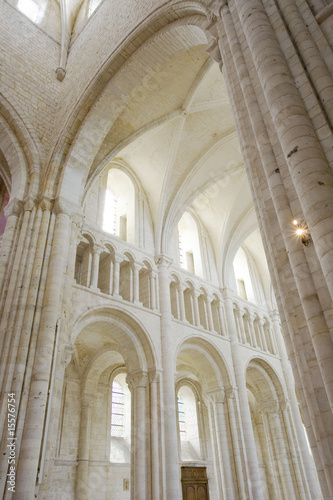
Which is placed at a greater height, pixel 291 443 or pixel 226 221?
pixel 226 221

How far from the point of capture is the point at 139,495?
351 inches

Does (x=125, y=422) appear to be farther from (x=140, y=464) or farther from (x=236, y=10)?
(x=236, y=10)

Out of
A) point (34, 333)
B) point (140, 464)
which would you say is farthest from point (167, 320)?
point (34, 333)

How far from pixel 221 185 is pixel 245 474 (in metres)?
10.5

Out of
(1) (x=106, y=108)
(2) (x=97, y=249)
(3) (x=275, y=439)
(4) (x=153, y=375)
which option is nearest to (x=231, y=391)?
(4) (x=153, y=375)

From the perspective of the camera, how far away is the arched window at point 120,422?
12.5m

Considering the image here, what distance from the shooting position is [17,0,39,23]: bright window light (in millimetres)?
12474

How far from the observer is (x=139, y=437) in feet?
31.6

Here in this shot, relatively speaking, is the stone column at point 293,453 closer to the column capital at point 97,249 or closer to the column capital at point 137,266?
the column capital at point 137,266

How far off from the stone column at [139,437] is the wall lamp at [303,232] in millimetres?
8179

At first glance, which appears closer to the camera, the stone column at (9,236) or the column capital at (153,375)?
the stone column at (9,236)

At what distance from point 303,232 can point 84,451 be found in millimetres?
11045

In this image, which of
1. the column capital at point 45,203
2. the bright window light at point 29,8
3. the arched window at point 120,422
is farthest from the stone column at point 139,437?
the bright window light at point 29,8

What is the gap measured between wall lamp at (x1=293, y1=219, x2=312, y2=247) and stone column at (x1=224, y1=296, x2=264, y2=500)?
10553 millimetres
